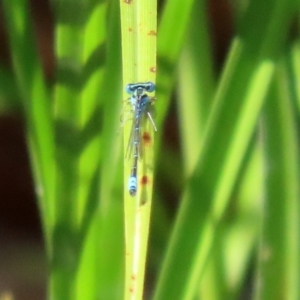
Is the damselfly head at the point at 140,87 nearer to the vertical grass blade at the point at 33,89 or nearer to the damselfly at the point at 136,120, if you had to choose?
the damselfly at the point at 136,120

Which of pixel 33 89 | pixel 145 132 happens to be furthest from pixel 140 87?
pixel 33 89

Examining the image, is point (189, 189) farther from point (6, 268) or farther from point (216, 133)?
point (6, 268)

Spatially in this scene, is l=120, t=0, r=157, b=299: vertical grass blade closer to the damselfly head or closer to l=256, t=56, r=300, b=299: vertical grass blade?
the damselfly head

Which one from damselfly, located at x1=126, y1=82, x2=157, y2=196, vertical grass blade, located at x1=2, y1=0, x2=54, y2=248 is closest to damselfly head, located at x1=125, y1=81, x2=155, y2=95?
damselfly, located at x1=126, y1=82, x2=157, y2=196

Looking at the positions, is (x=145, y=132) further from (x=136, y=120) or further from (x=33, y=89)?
(x=33, y=89)

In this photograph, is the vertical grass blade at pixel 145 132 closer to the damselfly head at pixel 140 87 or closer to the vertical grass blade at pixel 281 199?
the damselfly head at pixel 140 87

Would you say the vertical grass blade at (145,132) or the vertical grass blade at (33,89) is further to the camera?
the vertical grass blade at (33,89)

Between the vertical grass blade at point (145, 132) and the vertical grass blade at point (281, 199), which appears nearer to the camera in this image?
the vertical grass blade at point (145, 132)

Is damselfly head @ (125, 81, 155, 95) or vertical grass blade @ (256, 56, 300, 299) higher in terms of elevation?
damselfly head @ (125, 81, 155, 95)

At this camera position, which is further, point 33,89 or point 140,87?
point 33,89

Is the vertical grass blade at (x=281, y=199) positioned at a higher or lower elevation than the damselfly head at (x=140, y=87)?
lower

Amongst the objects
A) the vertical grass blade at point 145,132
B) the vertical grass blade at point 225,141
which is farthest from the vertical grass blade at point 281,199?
the vertical grass blade at point 145,132
